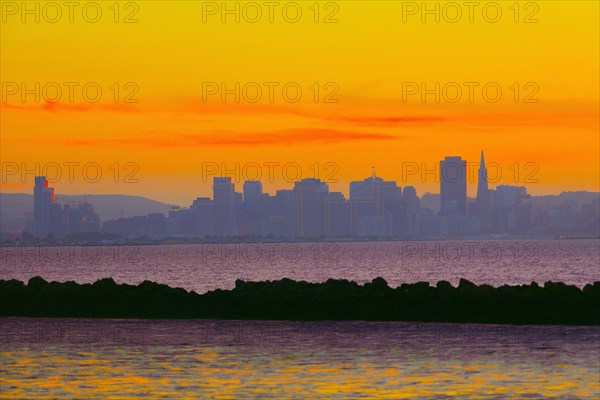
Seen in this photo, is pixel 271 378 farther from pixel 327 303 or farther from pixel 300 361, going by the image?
pixel 327 303

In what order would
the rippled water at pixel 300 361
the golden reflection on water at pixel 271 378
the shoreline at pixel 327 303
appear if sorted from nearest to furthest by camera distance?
the golden reflection on water at pixel 271 378
the rippled water at pixel 300 361
the shoreline at pixel 327 303

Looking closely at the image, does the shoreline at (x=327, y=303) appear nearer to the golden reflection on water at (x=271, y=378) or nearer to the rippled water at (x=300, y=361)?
the rippled water at (x=300, y=361)

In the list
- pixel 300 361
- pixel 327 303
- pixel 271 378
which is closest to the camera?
pixel 271 378

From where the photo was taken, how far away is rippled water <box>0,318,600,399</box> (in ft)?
70.1

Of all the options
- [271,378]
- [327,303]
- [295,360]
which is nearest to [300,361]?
[295,360]

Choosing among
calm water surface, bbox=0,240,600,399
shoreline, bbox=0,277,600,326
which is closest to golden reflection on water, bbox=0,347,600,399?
calm water surface, bbox=0,240,600,399

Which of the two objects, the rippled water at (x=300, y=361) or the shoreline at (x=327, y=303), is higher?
the shoreline at (x=327, y=303)

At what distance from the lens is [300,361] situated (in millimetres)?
25438

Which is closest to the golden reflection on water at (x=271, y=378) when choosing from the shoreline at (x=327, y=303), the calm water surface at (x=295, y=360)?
the calm water surface at (x=295, y=360)

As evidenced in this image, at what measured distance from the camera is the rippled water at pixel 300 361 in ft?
70.1

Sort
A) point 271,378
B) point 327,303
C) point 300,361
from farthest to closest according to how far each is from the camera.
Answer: point 327,303 → point 300,361 → point 271,378

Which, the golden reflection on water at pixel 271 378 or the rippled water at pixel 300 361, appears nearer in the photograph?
the golden reflection on water at pixel 271 378

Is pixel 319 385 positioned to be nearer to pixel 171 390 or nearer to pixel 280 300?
pixel 171 390

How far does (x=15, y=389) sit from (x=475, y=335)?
14.3m
